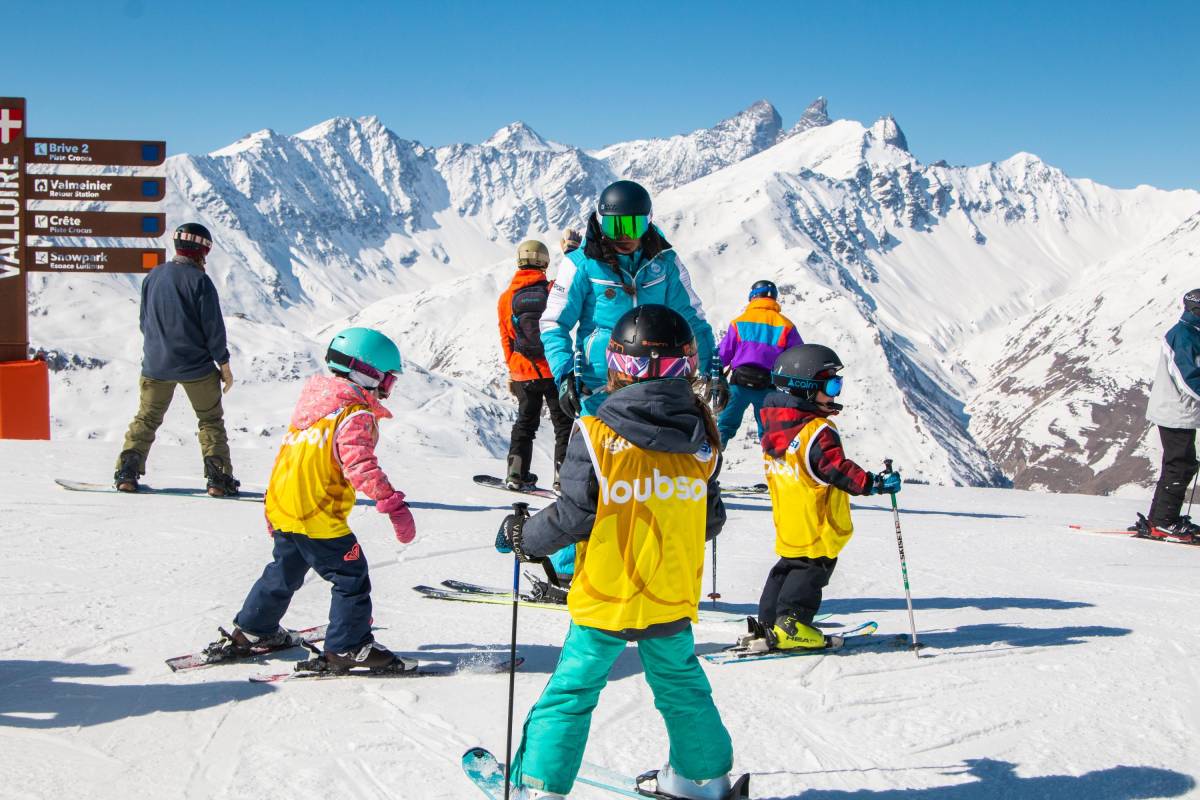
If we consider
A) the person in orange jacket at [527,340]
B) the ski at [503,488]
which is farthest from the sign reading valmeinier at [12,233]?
the person in orange jacket at [527,340]

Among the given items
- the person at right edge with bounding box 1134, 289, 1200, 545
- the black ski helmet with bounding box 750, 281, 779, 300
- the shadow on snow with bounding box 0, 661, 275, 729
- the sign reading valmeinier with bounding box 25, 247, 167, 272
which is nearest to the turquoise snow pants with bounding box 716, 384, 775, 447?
the black ski helmet with bounding box 750, 281, 779, 300

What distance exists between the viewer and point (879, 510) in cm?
1066

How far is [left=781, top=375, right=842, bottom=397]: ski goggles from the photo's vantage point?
5.16 metres

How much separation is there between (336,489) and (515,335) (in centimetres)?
490

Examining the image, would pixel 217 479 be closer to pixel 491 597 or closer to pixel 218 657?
pixel 491 597

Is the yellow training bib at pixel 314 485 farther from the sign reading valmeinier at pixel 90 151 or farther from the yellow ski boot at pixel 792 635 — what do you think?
the sign reading valmeinier at pixel 90 151

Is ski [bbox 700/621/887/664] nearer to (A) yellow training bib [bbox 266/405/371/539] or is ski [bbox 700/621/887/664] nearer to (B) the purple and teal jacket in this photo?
(A) yellow training bib [bbox 266/405/371/539]

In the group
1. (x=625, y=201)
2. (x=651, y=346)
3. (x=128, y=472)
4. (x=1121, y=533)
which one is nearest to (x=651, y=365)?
(x=651, y=346)

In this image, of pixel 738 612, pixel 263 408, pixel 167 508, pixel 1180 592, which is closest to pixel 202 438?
pixel 167 508

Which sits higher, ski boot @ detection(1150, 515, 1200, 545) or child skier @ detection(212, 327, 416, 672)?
child skier @ detection(212, 327, 416, 672)

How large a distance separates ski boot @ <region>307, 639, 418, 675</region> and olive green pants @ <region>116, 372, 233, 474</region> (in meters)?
4.68

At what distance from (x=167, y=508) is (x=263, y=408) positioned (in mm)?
49920

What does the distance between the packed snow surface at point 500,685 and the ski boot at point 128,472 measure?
80cm

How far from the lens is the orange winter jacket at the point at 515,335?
8768mm
